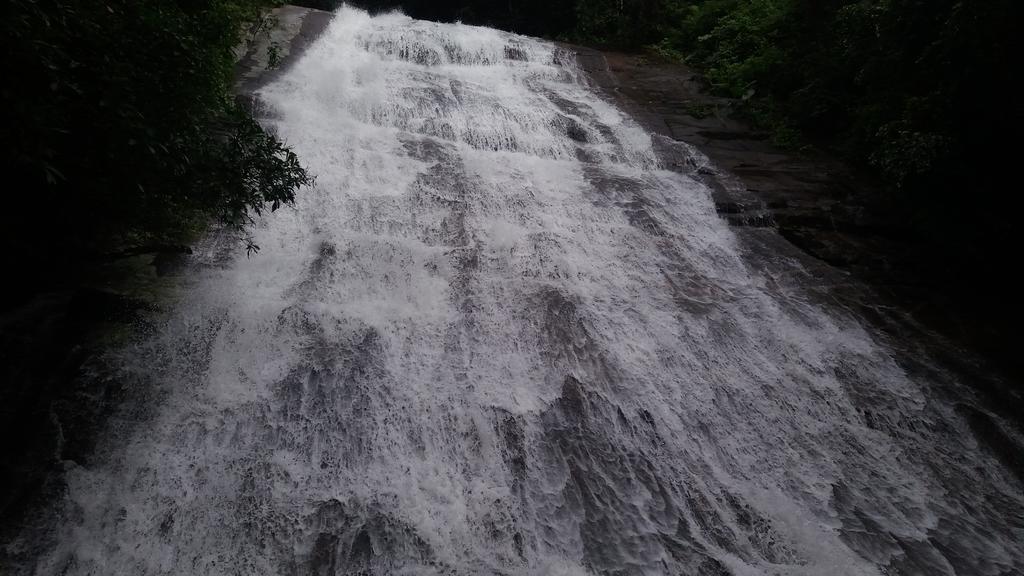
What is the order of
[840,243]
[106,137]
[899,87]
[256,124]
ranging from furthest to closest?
[840,243]
[899,87]
[256,124]
[106,137]

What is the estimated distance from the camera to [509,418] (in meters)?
5.51

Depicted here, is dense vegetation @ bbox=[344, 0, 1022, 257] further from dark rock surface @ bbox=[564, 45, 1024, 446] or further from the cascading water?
the cascading water

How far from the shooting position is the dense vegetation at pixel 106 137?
10.8 feet

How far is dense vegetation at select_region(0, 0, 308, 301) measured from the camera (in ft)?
10.8

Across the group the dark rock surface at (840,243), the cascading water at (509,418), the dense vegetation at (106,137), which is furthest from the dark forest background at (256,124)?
the cascading water at (509,418)

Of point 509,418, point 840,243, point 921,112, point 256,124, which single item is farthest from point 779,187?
point 256,124

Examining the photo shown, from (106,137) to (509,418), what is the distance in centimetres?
421

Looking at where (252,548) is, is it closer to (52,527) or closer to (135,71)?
(52,527)

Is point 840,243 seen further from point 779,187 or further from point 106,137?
point 106,137

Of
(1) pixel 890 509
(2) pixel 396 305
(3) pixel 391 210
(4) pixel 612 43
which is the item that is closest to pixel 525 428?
(2) pixel 396 305

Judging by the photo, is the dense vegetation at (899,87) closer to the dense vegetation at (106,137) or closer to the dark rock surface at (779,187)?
the dark rock surface at (779,187)

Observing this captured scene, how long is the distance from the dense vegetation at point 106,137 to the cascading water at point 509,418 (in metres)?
1.31

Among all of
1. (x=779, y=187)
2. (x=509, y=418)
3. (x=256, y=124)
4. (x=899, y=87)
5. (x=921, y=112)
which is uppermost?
(x=899, y=87)

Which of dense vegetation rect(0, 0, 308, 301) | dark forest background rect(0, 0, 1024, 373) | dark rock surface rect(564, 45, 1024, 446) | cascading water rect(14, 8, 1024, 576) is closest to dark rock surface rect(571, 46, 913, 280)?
dark rock surface rect(564, 45, 1024, 446)
